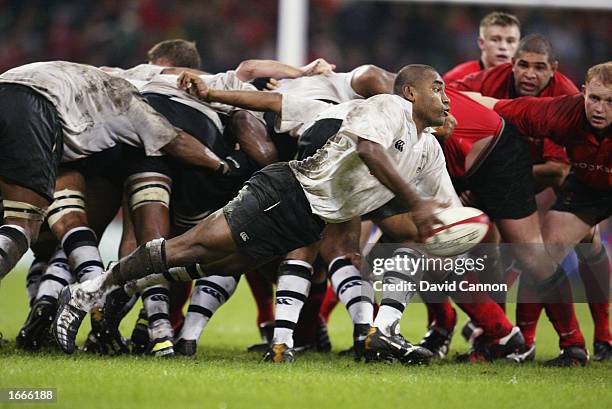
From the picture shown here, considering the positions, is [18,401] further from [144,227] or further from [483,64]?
[483,64]

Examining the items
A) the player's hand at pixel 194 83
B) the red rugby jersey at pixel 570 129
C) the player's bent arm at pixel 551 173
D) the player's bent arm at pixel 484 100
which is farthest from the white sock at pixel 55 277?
the player's bent arm at pixel 551 173

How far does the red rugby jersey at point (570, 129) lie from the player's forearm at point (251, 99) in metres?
1.65

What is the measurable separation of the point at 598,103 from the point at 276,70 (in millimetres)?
2067

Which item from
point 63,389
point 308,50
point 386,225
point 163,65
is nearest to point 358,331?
point 386,225

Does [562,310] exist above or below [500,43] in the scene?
below

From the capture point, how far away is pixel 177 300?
667 cm

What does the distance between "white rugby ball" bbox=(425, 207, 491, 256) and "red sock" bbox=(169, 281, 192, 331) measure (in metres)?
1.97

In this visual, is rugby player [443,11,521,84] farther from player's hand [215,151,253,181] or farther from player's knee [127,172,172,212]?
player's knee [127,172,172,212]

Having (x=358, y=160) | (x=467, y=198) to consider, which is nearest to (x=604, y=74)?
(x=467, y=198)

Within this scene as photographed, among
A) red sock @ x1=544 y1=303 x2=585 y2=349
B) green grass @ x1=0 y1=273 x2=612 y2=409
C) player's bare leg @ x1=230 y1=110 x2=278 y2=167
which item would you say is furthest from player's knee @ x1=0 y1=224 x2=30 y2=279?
red sock @ x1=544 y1=303 x2=585 y2=349

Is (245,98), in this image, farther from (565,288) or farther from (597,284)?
(597,284)

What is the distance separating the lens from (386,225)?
19.5 ft

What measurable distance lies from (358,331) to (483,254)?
4.50ft

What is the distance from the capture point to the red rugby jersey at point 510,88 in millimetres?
6926
